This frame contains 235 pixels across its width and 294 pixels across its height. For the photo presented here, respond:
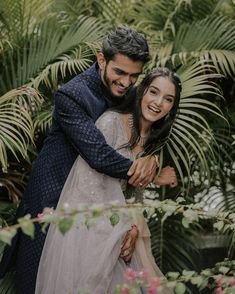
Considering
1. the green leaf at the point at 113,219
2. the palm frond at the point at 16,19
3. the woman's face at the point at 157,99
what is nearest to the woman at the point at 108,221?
the woman's face at the point at 157,99

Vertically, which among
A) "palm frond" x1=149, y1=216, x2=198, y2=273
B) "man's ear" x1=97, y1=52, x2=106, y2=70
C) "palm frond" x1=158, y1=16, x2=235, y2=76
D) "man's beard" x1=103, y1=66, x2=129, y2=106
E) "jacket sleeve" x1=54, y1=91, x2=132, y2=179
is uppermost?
"palm frond" x1=158, y1=16, x2=235, y2=76

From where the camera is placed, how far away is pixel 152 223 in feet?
11.5

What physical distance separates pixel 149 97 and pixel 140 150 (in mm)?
220

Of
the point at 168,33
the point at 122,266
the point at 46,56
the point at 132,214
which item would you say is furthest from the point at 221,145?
the point at 132,214

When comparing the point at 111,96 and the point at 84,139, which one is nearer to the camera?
the point at 84,139

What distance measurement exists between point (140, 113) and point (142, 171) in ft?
0.80

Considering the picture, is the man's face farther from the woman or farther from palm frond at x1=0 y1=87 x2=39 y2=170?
palm frond at x1=0 y1=87 x2=39 y2=170

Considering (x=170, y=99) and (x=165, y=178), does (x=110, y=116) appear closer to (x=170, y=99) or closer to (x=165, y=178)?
(x=170, y=99)

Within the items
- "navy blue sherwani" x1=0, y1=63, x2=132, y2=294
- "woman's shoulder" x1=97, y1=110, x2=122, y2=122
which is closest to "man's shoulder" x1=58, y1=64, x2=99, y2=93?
"navy blue sherwani" x1=0, y1=63, x2=132, y2=294

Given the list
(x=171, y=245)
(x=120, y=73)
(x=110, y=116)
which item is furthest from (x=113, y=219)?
(x=171, y=245)

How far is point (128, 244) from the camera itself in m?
2.41

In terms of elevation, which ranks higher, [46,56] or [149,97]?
[46,56]

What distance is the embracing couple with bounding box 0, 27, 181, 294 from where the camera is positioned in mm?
2328

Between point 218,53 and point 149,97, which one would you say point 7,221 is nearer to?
point 149,97
